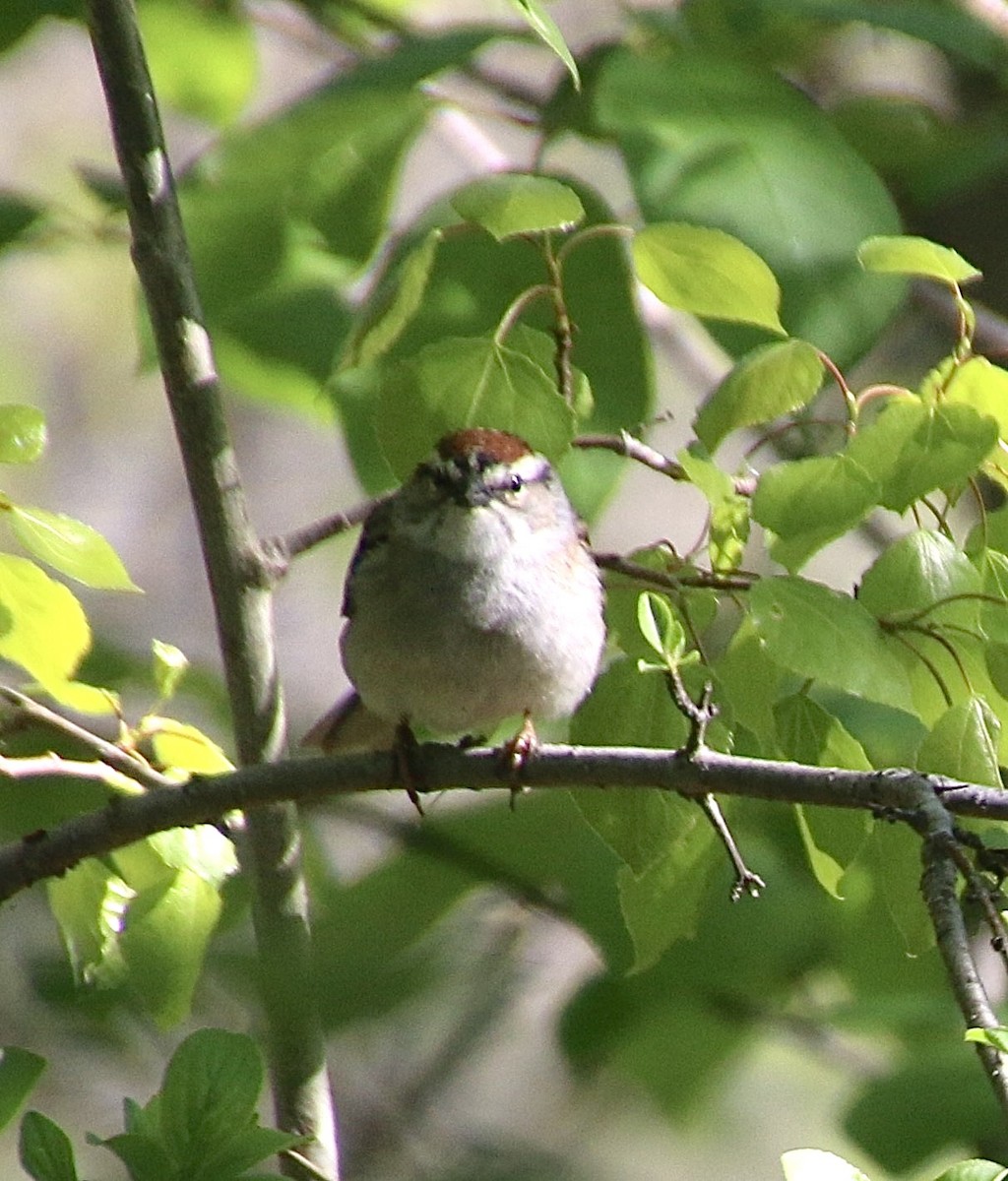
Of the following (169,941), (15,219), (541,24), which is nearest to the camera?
(541,24)

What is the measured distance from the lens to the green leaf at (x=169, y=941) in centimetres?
160

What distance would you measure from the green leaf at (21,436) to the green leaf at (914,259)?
79 cm

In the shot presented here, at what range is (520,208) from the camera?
5.39 ft

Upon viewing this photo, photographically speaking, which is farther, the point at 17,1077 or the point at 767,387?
the point at 767,387

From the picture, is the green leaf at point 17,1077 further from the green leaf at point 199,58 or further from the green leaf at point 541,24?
the green leaf at point 199,58

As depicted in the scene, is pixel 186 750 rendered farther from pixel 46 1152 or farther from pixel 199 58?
pixel 199 58

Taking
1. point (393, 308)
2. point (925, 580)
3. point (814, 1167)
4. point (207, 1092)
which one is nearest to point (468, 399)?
point (393, 308)

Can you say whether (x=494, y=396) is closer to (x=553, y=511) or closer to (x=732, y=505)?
(x=732, y=505)

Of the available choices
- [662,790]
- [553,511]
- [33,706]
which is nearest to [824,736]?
[662,790]

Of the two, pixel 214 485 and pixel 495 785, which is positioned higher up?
pixel 214 485

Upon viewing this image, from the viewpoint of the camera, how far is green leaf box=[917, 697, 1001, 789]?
1539 mm

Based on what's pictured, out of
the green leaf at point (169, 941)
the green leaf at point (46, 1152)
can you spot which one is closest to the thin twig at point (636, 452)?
the green leaf at point (169, 941)

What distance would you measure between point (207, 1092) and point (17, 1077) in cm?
17

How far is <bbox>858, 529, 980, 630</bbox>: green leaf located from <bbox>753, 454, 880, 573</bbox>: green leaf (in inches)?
2.7
